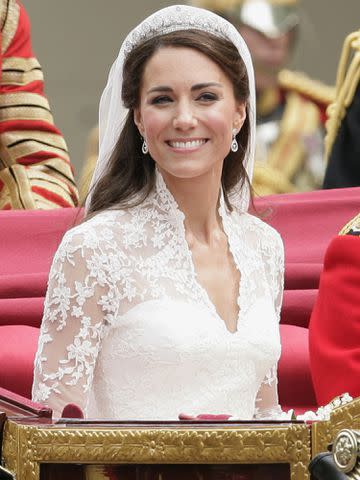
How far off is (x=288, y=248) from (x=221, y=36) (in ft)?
2.05

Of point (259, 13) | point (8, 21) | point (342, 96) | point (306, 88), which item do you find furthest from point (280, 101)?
point (8, 21)

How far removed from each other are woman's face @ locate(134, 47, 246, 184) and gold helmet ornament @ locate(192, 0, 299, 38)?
403 cm

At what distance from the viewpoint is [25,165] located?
3.63 metres

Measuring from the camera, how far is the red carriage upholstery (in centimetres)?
293

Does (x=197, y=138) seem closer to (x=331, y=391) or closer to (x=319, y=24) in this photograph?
(x=331, y=391)

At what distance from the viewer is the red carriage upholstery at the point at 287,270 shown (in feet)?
9.61

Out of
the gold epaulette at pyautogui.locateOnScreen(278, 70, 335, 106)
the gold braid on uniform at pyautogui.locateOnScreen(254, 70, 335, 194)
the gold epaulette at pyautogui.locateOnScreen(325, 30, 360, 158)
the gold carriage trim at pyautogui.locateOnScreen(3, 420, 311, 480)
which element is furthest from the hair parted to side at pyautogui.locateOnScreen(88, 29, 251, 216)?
the gold epaulette at pyautogui.locateOnScreen(278, 70, 335, 106)

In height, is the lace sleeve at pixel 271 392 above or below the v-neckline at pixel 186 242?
below

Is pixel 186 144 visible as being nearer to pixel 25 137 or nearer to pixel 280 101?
pixel 25 137

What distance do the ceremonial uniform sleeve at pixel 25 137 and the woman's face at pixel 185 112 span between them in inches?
38.5

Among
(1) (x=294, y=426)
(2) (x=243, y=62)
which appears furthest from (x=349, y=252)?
(1) (x=294, y=426)

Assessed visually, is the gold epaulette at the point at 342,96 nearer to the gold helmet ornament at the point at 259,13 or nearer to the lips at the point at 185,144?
the lips at the point at 185,144

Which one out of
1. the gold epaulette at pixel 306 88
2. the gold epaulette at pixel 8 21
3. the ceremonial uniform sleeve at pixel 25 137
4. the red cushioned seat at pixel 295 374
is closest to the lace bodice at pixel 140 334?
the red cushioned seat at pixel 295 374

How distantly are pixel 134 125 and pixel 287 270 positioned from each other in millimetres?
498
